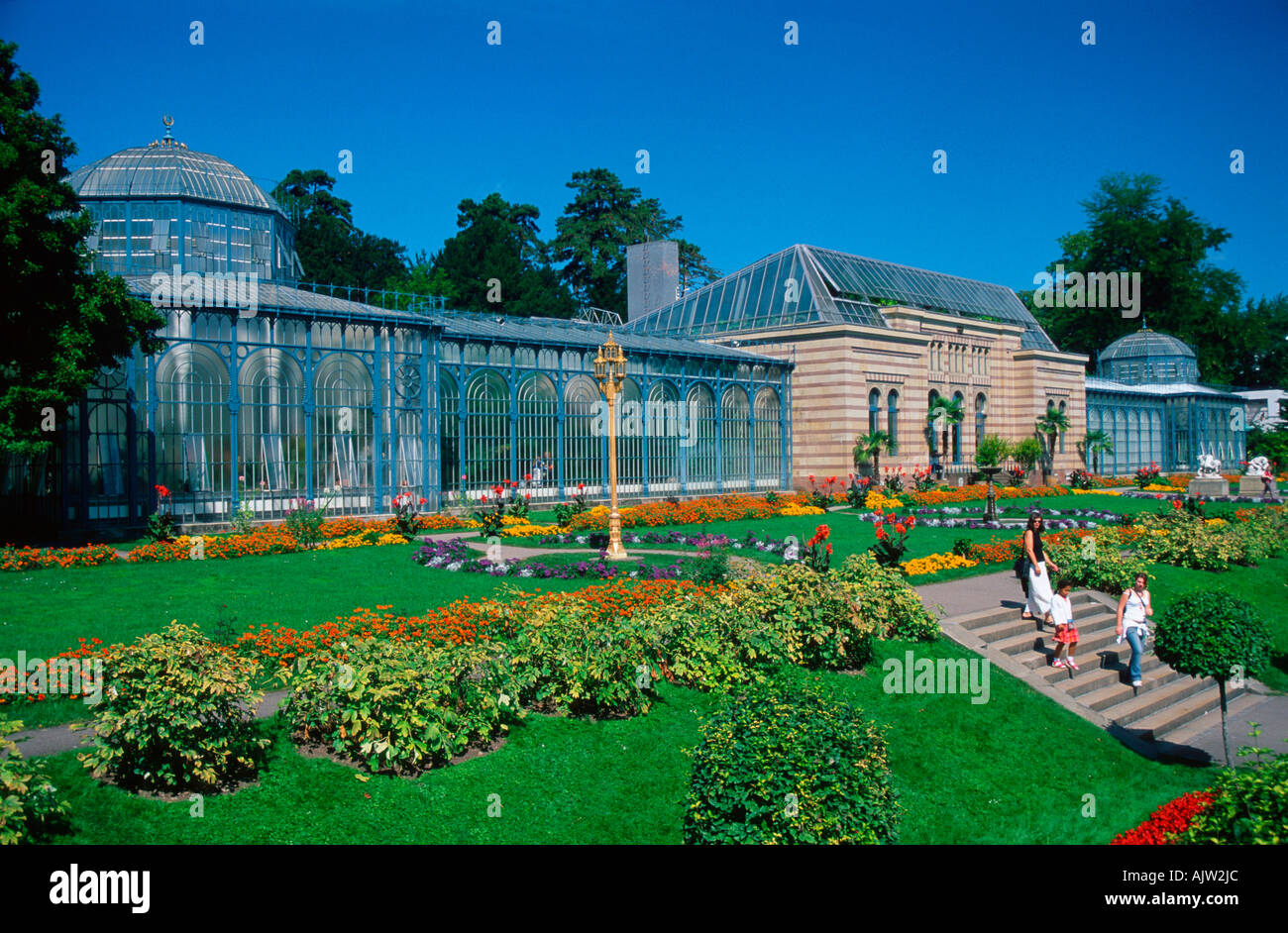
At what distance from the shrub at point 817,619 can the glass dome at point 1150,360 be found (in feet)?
207

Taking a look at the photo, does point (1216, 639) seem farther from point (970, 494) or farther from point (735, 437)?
point (970, 494)

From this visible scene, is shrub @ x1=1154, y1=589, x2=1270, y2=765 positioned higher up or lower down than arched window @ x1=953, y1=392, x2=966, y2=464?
lower down

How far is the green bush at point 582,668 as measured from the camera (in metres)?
9.90

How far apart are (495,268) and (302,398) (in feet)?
123

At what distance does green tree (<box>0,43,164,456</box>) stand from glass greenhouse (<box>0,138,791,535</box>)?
2.96 meters

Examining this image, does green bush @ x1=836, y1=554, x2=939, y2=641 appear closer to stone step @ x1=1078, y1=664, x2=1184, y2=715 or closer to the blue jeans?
stone step @ x1=1078, y1=664, x2=1184, y2=715

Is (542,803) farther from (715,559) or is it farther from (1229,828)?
(715,559)

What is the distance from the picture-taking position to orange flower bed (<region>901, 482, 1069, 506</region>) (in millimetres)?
34844

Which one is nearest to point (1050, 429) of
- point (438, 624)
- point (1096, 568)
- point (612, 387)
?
point (1096, 568)

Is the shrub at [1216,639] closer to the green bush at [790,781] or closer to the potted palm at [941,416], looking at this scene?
the green bush at [790,781]

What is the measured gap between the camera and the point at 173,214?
27438 mm

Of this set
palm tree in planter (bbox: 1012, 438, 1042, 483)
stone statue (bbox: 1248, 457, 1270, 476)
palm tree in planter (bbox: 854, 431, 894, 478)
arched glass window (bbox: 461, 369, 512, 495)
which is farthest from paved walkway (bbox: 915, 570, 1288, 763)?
palm tree in planter (bbox: 1012, 438, 1042, 483)

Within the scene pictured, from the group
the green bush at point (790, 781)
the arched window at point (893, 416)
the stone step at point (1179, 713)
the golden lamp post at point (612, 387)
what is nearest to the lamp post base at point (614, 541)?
the golden lamp post at point (612, 387)
